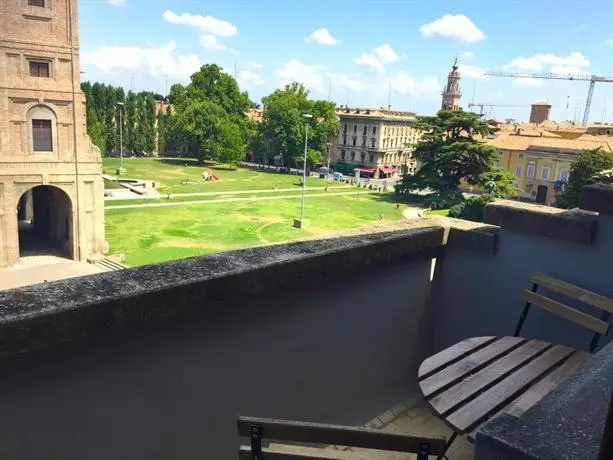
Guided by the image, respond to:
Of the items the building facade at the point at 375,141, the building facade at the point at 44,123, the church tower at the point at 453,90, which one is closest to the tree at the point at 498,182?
the building facade at the point at 375,141

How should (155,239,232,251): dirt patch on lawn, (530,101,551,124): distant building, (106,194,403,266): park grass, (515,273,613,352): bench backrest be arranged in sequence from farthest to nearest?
(530,101,551,124): distant building → (155,239,232,251): dirt patch on lawn → (106,194,403,266): park grass → (515,273,613,352): bench backrest

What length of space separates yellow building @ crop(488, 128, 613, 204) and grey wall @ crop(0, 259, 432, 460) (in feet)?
175

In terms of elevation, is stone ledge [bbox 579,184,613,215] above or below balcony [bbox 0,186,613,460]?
above

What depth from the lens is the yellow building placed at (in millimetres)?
53344

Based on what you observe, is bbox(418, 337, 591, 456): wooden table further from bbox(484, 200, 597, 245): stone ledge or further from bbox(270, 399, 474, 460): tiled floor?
bbox(484, 200, 597, 245): stone ledge

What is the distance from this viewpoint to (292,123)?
224ft

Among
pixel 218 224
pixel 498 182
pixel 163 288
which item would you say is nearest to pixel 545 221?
pixel 163 288

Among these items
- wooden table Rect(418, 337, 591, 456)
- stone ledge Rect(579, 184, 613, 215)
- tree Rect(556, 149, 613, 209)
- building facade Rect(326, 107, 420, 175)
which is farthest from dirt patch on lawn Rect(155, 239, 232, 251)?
building facade Rect(326, 107, 420, 175)

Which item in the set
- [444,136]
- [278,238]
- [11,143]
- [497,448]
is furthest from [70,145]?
[444,136]

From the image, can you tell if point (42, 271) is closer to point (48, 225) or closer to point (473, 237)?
point (48, 225)

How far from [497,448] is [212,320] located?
75.0 inches

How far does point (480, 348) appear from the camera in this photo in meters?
3.34

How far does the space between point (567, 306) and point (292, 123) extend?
218 ft

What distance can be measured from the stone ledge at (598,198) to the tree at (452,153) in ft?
141
